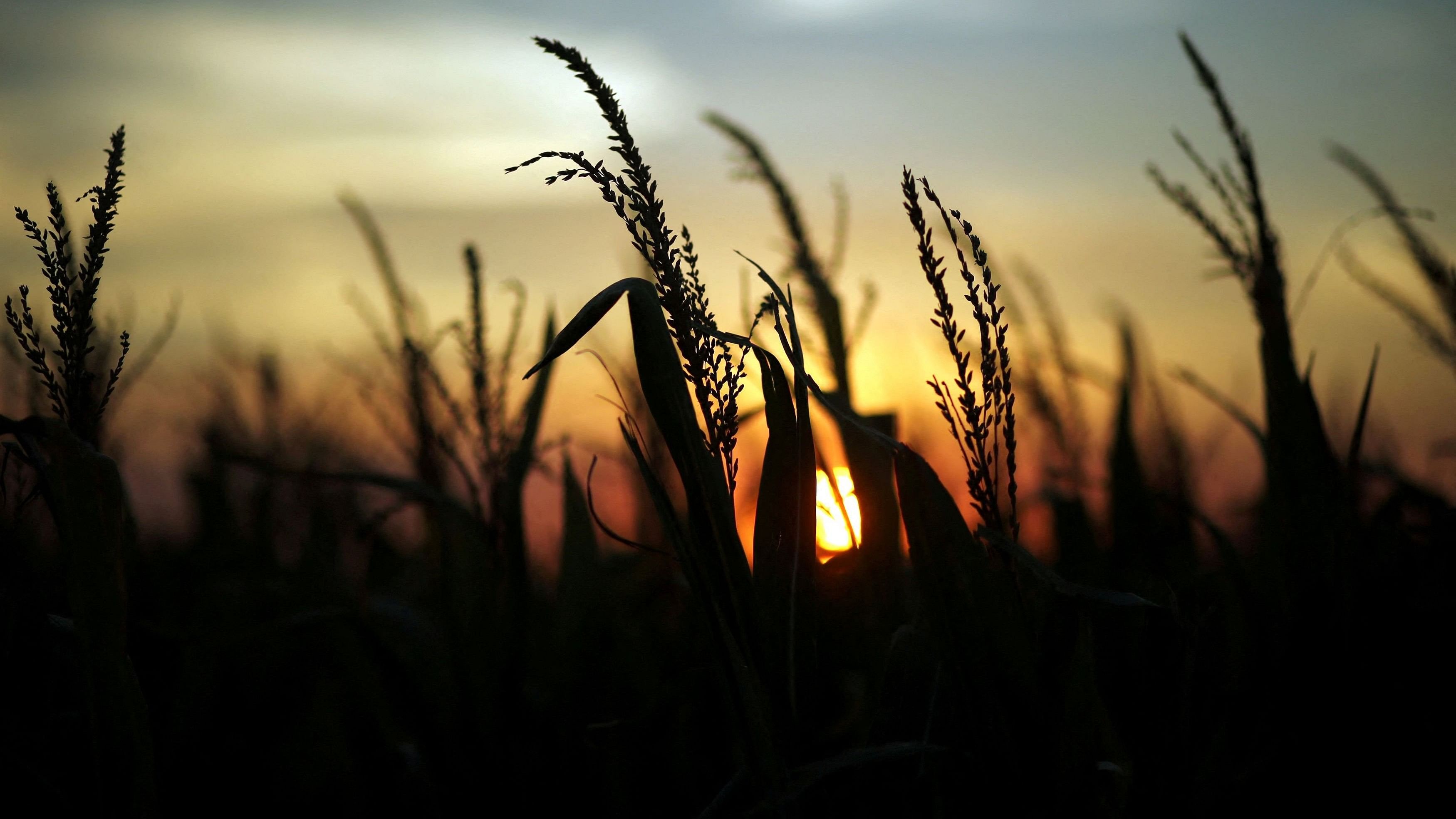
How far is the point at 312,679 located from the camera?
5.39 feet

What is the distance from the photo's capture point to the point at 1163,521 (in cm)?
217

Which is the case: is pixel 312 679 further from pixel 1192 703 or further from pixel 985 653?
pixel 1192 703

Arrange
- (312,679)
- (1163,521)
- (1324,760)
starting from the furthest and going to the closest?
1. (1163,521)
2. (312,679)
3. (1324,760)

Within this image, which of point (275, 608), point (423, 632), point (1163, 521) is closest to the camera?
point (423, 632)

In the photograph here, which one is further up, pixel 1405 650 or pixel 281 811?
pixel 1405 650

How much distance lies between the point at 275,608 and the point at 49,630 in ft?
2.11

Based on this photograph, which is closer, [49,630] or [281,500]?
[49,630]

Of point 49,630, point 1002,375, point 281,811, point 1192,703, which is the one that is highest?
point 1002,375

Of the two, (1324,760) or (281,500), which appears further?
(281,500)

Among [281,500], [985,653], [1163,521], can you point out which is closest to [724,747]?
[985,653]

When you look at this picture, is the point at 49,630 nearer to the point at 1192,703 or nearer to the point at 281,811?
the point at 281,811

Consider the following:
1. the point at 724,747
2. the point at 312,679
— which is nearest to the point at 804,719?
the point at 724,747

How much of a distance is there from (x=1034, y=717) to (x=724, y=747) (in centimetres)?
60

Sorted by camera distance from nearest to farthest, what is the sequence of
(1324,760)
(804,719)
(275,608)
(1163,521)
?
(804,719), (1324,760), (275,608), (1163,521)
